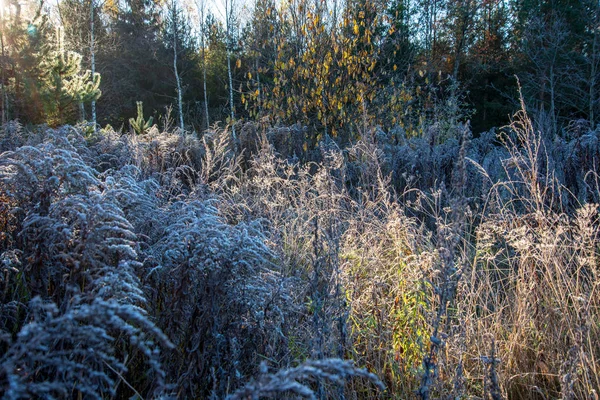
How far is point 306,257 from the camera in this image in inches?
129

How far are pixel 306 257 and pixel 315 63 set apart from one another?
18.5 feet

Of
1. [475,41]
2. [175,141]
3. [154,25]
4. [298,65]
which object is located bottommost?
[175,141]

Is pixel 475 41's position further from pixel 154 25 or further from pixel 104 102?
pixel 104 102

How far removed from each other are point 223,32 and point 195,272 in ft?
69.4

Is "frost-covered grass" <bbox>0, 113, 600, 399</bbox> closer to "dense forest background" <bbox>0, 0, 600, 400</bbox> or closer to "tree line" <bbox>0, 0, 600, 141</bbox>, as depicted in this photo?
"dense forest background" <bbox>0, 0, 600, 400</bbox>

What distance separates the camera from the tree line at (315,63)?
821 cm

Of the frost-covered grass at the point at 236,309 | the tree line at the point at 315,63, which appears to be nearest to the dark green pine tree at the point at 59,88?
the tree line at the point at 315,63

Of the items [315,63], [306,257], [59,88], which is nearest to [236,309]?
[306,257]

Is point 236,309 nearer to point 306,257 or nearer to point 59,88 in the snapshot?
point 306,257

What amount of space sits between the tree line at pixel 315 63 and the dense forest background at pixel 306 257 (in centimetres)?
12

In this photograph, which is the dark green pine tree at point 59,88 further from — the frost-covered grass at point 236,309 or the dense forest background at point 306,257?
the frost-covered grass at point 236,309

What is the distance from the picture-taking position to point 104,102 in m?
20.2

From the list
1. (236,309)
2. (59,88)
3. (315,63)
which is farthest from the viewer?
(59,88)

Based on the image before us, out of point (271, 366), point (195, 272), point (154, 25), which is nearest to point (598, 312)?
point (271, 366)
